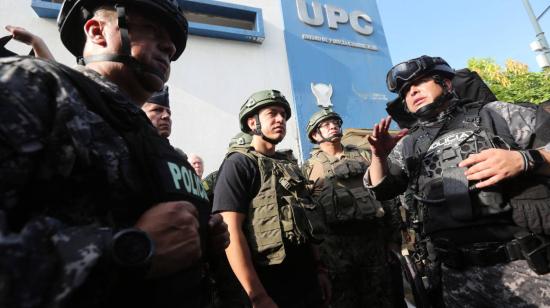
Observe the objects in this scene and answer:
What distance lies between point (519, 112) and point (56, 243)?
2.58 meters

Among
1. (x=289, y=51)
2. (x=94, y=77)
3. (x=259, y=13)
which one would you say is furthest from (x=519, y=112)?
(x=259, y=13)

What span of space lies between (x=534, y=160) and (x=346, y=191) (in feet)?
6.75

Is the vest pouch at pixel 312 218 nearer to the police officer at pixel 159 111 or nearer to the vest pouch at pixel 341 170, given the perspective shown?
the vest pouch at pixel 341 170

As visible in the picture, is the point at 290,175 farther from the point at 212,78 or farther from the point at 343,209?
the point at 212,78

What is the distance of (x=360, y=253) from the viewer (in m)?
3.35

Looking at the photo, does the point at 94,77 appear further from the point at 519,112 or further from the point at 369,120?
the point at 369,120

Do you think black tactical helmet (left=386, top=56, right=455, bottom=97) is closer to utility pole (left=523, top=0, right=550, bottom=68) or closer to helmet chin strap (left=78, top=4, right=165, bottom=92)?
helmet chin strap (left=78, top=4, right=165, bottom=92)

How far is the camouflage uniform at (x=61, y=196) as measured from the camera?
603 mm

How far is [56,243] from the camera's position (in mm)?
640

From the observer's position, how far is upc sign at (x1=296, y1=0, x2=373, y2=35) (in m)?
10.7

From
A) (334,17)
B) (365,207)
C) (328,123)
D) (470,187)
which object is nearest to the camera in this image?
(470,187)

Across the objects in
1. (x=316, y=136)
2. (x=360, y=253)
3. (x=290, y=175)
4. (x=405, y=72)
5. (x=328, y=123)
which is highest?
(x=328, y=123)

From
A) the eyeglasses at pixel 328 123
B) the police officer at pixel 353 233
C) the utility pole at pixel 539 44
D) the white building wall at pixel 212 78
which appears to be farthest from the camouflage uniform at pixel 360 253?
the utility pole at pixel 539 44

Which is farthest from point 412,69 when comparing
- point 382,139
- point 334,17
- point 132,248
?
point 334,17
